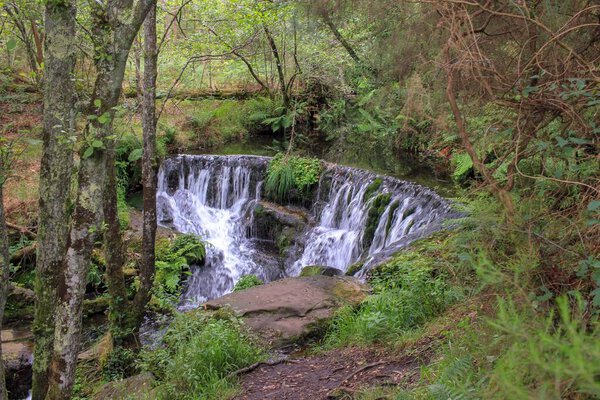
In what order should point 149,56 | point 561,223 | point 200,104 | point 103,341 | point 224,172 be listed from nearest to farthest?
point 561,223 → point 149,56 → point 103,341 → point 224,172 → point 200,104

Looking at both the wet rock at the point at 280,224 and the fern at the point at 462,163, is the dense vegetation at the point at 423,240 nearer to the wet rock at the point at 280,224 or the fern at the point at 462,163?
the fern at the point at 462,163

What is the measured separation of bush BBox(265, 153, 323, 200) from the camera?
1234 centimetres

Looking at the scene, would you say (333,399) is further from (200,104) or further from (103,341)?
(200,104)

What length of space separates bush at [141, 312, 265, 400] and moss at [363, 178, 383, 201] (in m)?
5.44

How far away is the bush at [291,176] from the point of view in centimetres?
1234

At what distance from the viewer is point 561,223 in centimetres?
309

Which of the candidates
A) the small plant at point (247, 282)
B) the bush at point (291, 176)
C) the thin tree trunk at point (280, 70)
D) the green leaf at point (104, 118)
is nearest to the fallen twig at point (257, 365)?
the green leaf at point (104, 118)

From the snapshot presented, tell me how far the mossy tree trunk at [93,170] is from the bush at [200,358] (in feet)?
4.41

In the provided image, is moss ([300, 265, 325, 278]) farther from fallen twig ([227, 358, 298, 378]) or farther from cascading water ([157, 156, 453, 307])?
fallen twig ([227, 358, 298, 378])

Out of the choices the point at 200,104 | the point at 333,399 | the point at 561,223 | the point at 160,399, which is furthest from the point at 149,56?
the point at 200,104

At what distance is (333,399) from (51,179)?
2.97 m

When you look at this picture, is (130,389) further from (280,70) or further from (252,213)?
(280,70)

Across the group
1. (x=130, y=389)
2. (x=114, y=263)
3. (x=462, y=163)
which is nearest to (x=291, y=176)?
(x=462, y=163)

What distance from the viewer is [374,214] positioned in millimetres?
10508
